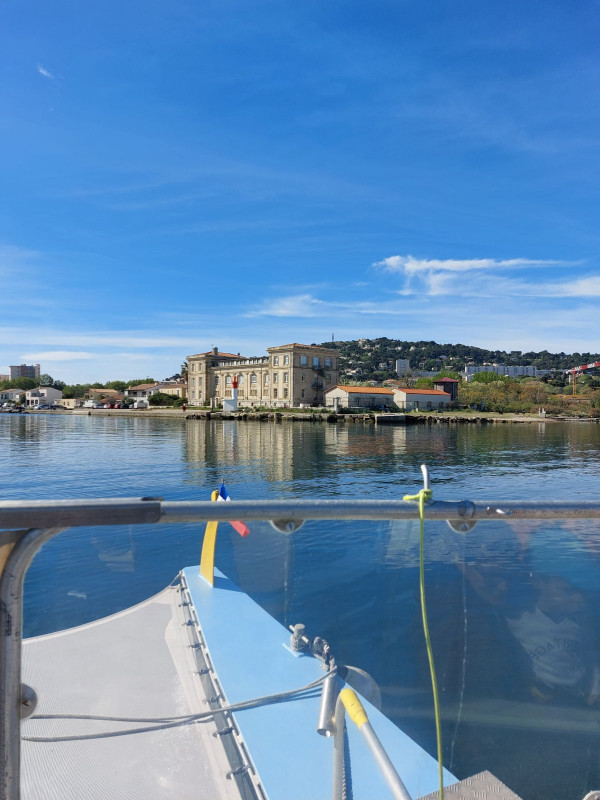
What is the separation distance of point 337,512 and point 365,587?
1.46ft

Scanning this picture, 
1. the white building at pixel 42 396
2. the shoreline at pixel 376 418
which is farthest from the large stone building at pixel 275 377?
the white building at pixel 42 396

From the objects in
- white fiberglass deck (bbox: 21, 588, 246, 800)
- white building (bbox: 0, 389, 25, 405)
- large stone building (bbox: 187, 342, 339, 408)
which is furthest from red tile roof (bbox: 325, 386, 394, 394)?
white building (bbox: 0, 389, 25, 405)

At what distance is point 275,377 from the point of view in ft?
247

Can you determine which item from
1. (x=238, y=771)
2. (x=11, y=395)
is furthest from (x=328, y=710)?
(x=11, y=395)

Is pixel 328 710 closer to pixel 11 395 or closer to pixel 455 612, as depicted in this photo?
pixel 455 612

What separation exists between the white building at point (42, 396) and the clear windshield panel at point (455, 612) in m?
127

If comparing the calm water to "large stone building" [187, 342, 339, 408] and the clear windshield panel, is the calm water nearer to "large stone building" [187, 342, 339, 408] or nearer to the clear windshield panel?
the clear windshield panel

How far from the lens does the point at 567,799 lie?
2393 millimetres

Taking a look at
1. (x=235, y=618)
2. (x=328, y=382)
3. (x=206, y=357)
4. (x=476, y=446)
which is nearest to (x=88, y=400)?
(x=206, y=357)

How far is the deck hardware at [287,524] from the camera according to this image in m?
1.32

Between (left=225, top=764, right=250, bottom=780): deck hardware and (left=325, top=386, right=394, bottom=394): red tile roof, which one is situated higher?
(left=325, top=386, right=394, bottom=394): red tile roof

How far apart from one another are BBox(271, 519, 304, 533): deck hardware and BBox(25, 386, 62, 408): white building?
127386 mm

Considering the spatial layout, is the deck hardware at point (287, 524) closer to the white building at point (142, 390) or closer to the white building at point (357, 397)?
the white building at point (357, 397)

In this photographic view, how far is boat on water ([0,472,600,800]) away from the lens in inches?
44.3
